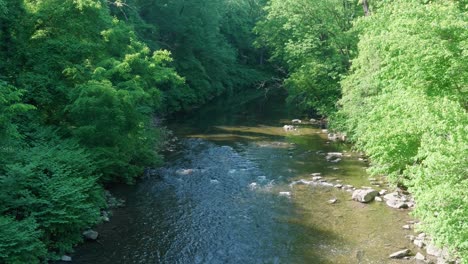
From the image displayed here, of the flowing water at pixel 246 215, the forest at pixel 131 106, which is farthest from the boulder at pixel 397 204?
the forest at pixel 131 106

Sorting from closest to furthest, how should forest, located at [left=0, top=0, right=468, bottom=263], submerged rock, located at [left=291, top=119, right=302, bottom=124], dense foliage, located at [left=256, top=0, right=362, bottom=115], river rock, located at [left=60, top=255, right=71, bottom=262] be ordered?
forest, located at [left=0, top=0, right=468, bottom=263] < river rock, located at [left=60, top=255, right=71, bottom=262] < dense foliage, located at [left=256, top=0, right=362, bottom=115] < submerged rock, located at [left=291, top=119, right=302, bottom=124]

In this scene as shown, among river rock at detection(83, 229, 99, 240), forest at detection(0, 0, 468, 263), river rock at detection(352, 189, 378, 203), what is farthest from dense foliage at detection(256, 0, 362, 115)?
river rock at detection(83, 229, 99, 240)

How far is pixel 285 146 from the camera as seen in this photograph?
85.5 feet

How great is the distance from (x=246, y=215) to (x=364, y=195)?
16.4ft

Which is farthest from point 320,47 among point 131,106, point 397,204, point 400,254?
point 400,254

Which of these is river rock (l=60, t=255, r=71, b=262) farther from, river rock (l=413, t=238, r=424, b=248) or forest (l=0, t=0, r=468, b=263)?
river rock (l=413, t=238, r=424, b=248)

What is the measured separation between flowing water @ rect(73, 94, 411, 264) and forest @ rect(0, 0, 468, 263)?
1298 millimetres

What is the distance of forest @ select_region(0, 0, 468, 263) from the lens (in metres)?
10.6

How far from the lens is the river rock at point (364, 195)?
17344mm

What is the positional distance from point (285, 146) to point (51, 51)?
14.2 metres

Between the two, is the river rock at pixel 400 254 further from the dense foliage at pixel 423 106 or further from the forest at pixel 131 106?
the dense foliage at pixel 423 106

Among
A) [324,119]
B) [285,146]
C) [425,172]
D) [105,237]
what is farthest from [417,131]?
[324,119]

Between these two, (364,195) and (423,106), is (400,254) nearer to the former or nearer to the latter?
(364,195)

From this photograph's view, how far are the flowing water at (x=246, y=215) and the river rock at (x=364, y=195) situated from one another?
0.32 metres
